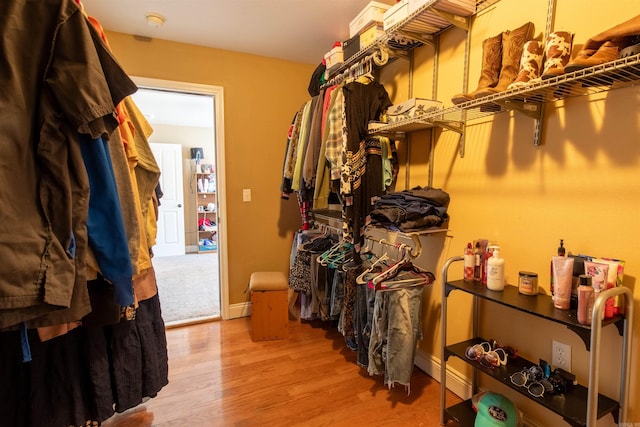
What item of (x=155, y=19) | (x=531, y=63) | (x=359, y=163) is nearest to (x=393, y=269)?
(x=359, y=163)

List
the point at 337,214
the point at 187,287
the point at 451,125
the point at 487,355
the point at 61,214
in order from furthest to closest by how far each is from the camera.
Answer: the point at 187,287
the point at 337,214
the point at 451,125
the point at 487,355
the point at 61,214

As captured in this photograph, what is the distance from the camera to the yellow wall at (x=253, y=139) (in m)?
2.96

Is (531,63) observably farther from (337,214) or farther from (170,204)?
(170,204)

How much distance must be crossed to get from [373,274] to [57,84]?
1.65 metres

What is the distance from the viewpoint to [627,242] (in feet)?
3.97

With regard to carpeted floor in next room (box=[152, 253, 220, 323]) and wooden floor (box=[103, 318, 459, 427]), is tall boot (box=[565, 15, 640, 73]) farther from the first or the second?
carpeted floor in next room (box=[152, 253, 220, 323])

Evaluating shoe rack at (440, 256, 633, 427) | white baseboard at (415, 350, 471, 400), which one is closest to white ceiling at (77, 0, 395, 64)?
shoe rack at (440, 256, 633, 427)

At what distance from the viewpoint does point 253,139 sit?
316 cm

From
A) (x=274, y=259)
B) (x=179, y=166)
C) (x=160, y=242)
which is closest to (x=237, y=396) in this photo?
(x=274, y=259)

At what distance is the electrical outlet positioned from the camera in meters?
1.40

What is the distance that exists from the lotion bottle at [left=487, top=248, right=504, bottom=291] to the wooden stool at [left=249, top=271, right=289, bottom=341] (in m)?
1.62

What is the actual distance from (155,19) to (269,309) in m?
2.35

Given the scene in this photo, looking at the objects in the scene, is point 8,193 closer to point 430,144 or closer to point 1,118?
point 1,118

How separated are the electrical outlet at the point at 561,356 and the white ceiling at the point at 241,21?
2.25 m
